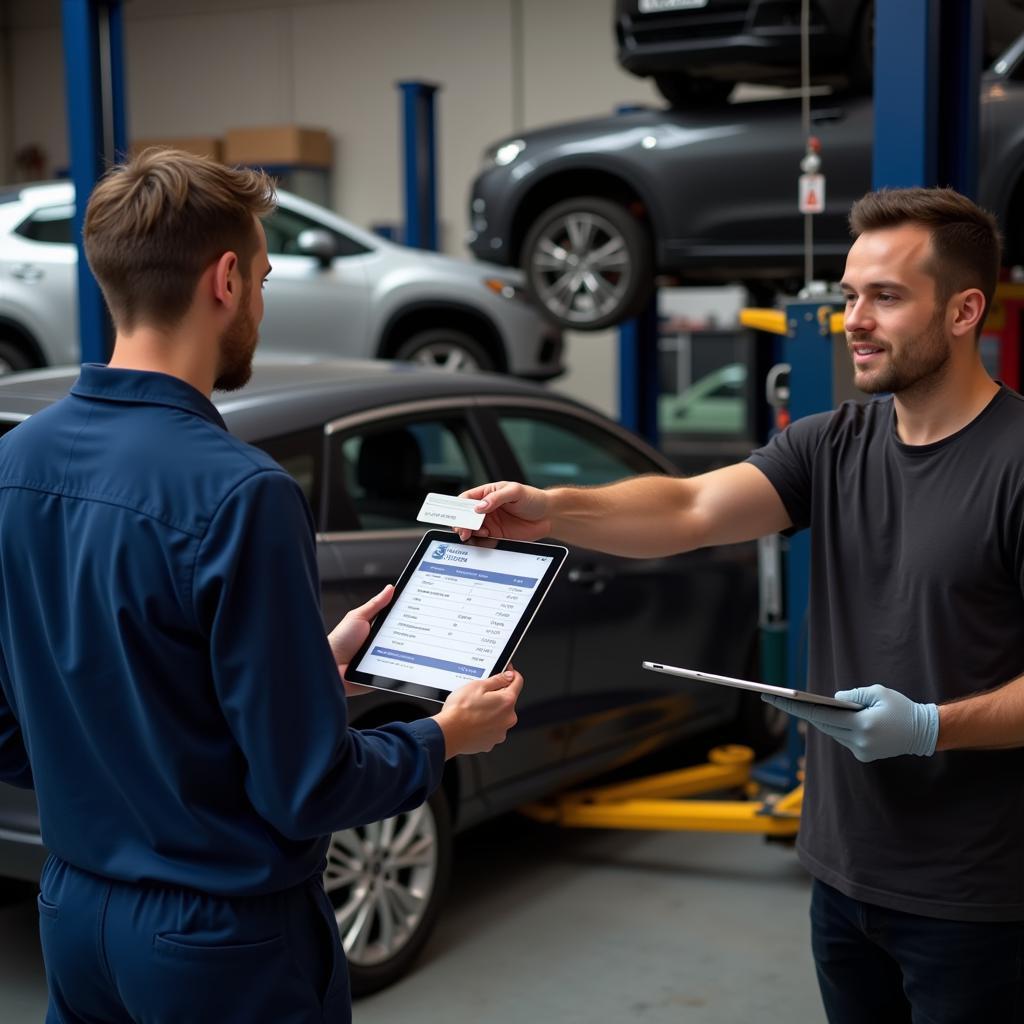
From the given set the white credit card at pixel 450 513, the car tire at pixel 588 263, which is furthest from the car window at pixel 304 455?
the car tire at pixel 588 263

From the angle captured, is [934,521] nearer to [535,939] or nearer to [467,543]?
[467,543]

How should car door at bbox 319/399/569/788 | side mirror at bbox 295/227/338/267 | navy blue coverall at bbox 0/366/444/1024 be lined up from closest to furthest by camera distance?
navy blue coverall at bbox 0/366/444/1024, car door at bbox 319/399/569/788, side mirror at bbox 295/227/338/267

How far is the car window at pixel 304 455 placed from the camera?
3.78 m

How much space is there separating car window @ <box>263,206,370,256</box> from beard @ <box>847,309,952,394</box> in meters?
7.61

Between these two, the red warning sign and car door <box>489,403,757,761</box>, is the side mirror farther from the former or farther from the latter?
the red warning sign

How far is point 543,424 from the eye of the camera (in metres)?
4.80

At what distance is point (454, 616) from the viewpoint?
1990 millimetres

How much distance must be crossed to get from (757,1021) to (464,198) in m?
14.7

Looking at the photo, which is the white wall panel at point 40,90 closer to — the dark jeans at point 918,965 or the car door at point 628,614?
the car door at point 628,614

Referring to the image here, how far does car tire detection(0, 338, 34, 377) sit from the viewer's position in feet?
30.4

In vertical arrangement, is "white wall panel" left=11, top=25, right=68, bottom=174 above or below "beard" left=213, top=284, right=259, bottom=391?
above

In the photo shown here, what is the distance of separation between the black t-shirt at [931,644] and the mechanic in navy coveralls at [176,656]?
2.69 feet

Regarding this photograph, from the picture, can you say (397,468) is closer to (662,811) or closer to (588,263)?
(662,811)

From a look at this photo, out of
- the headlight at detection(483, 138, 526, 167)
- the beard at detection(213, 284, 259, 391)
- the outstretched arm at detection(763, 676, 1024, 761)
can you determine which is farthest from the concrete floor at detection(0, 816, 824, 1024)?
the headlight at detection(483, 138, 526, 167)
